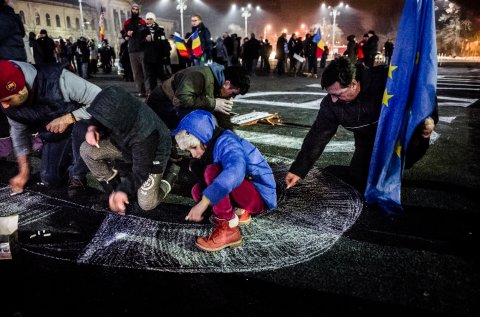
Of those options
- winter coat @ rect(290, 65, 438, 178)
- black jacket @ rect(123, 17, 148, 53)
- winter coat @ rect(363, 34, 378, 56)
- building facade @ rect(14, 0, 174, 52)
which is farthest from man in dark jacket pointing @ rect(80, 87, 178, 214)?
building facade @ rect(14, 0, 174, 52)

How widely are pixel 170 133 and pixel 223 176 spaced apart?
1.13 meters

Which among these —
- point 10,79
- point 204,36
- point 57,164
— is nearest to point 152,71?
point 204,36

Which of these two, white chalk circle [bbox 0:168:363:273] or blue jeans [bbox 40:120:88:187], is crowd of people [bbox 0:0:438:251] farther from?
white chalk circle [bbox 0:168:363:273]

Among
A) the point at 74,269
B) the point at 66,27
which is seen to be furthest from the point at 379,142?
the point at 66,27

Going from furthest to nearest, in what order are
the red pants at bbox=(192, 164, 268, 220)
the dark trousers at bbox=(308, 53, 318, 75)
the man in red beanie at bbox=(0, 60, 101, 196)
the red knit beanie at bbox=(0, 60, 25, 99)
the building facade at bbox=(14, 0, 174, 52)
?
the building facade at bbox=(14, 0, 174, 52), the dark trousers at bbox=(308, 53, 318, 75), the man in red beanie at bbox=(0, 60, 101, 196), the red knit beanie at bbox=(0, 60, 25, 99), the red pants at bbox=(192, 164, 268, 220)

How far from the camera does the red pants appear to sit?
2.46 metres

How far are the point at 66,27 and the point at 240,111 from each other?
63.9 meters

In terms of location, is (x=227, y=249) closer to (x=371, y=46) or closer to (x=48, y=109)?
(x=48, y=109)

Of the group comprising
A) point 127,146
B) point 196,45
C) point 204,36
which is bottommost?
point 127,146

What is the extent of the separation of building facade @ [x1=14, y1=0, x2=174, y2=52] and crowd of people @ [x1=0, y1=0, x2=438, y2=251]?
49.8 meters

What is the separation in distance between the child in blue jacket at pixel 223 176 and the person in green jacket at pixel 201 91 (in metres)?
1.00

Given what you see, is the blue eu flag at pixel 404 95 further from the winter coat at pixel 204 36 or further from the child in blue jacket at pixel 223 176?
the winter coat at pixel 204 36

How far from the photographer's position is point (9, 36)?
14.5ft

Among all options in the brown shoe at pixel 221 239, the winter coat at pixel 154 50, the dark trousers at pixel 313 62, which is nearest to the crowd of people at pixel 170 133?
the brown shoe at pixel 221 239
